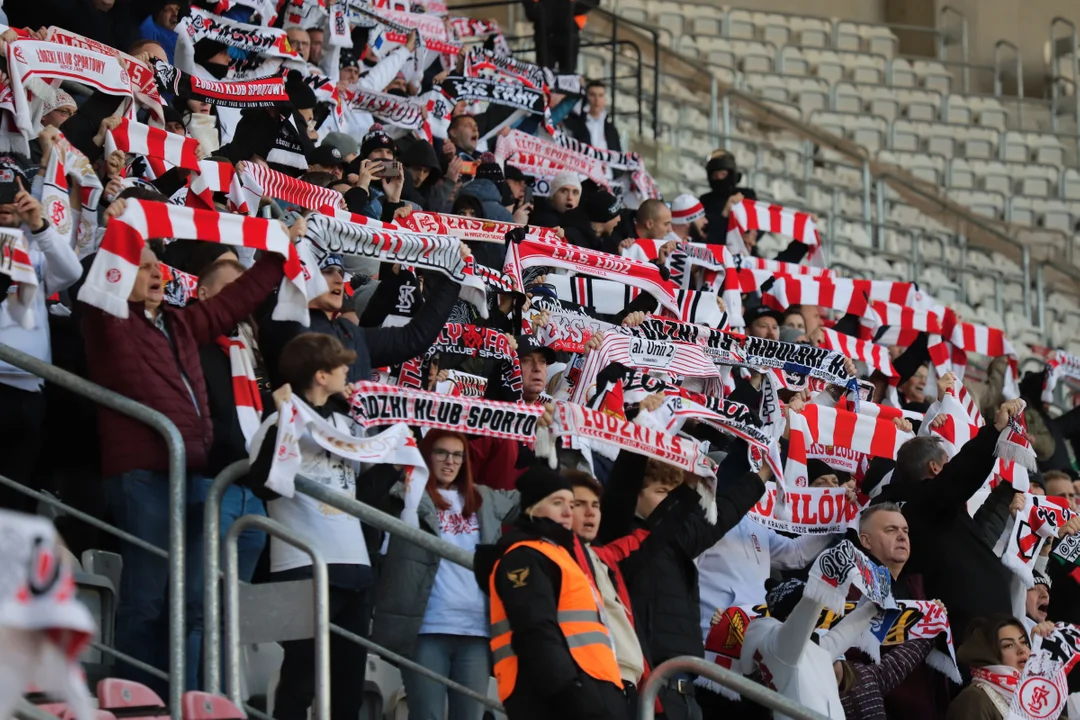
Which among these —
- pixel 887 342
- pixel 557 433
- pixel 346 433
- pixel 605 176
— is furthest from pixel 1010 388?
pixel 346 433

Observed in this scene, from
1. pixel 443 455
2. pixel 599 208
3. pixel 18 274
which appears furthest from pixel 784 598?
pixel 599 208

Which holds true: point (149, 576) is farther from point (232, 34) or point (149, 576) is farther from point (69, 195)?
point (232, 34)

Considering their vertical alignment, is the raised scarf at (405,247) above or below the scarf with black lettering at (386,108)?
below

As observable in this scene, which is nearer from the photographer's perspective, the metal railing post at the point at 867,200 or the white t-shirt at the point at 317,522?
the white t-shirt at the point at 317,522

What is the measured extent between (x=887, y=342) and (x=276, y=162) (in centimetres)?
395

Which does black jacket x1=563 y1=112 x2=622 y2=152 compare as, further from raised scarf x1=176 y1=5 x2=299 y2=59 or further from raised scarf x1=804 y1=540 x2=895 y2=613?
raised scarf x1=804 y1=540 x2=895 y2=613

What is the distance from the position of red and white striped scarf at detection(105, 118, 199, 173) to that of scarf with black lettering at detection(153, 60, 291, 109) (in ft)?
3.47

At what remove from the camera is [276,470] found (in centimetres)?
539

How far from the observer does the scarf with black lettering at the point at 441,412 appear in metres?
6.06

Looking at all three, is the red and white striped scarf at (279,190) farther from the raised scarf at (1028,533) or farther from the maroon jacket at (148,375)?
the raised scarf at (1028,533)

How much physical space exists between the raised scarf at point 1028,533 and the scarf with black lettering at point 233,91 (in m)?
3.76

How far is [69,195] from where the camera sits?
23.0 ft

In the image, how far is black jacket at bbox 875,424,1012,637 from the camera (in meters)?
7.47

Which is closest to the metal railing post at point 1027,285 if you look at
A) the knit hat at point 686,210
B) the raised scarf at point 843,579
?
the knit hat at point 686,210
